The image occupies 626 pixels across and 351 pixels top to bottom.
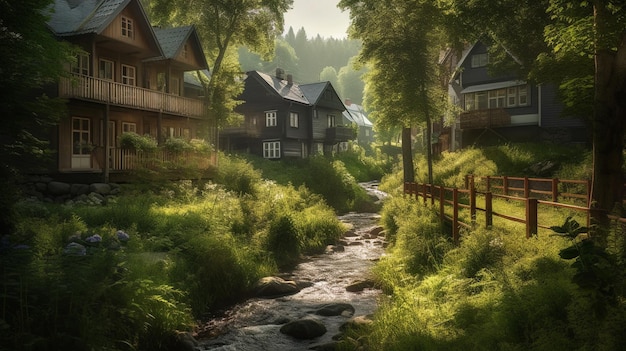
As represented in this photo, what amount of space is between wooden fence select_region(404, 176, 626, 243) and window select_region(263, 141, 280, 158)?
20584mm

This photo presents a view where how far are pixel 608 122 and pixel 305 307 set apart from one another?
788 cm

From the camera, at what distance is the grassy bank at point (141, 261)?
19.3ft

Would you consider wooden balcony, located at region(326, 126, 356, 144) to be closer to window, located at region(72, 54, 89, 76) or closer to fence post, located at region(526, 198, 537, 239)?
window, located at region(72, 54, 89, 76)

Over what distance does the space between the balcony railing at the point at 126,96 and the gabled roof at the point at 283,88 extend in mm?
14998

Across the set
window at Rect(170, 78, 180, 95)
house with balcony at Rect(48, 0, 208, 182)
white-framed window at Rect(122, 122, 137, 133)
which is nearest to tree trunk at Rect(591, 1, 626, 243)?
house with balcony at Rect(48, 0, 208, 182)

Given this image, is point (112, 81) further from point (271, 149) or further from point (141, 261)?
point (271, 149)

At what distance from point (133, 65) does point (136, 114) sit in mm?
3084

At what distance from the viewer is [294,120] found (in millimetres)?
42656

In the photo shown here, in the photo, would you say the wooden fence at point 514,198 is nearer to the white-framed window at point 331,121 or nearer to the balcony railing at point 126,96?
the balcony railing at point 126,96

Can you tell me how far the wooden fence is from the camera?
7.88 metres

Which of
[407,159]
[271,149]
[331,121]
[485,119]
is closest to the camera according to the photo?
[407,159]

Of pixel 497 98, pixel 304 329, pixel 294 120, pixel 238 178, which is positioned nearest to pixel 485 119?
pixel 497 98

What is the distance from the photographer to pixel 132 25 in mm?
23000

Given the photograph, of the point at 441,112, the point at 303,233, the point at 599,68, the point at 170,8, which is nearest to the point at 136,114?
the point at 170,8
